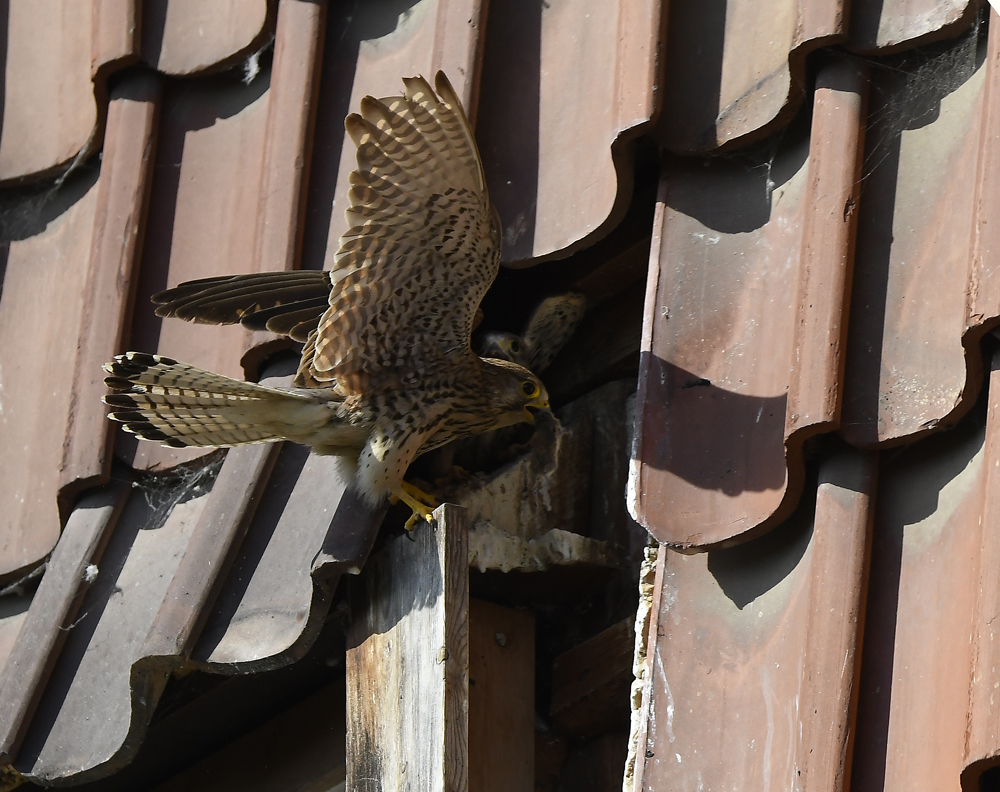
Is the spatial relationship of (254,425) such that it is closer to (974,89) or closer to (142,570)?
(142,570)

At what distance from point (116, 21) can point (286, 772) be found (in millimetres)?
1865

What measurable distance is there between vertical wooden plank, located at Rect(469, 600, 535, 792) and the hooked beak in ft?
1.31

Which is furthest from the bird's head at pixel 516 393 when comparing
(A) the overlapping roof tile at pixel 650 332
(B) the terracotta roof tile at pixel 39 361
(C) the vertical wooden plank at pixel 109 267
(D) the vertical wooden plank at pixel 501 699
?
(B) the terracotta roof tile at pixel 39 361

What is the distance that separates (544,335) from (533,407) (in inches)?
6.0

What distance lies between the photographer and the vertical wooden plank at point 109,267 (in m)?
2.81

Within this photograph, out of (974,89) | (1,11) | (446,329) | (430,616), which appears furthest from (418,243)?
(1,11)

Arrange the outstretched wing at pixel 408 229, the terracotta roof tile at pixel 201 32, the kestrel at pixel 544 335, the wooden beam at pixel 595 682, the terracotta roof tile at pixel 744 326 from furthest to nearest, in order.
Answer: the terracotta roof tile at pixel 201 32 → the kestrel at pixel 544 335 → the wooden beam at pixel 595 682 → the outstretched wing at pixel 408 229 → the terracotta roof tile at pixel 744 326

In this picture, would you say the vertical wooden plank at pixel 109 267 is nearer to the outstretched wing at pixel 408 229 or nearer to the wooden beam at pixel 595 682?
the outstretched wing at pixel 408 229

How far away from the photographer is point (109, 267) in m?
3.00

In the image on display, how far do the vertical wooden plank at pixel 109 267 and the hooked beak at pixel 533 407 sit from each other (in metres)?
0.90

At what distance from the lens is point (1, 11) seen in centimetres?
371

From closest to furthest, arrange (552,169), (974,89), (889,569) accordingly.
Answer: (889,569), (974,89), (552,169)

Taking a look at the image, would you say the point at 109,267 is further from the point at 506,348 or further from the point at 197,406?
the point at 506,348

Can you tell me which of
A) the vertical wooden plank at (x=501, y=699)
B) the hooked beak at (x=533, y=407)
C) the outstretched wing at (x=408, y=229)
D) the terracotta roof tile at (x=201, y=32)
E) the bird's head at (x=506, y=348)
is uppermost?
the terracotta roof tile at (x=201, y=32)
